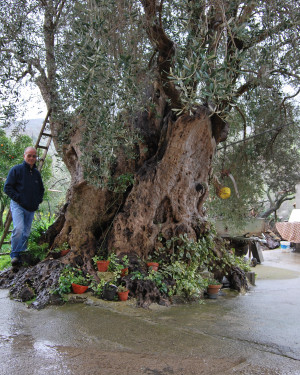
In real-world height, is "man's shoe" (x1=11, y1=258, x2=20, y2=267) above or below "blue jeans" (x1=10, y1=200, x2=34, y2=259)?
below

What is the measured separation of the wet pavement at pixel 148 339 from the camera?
2.71 meters

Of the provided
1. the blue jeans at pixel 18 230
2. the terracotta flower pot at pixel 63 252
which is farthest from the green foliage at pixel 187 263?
the blue jeans at pixel 18 230

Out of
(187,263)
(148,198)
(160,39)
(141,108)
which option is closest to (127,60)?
(141,108)

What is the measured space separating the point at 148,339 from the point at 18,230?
3320 mm

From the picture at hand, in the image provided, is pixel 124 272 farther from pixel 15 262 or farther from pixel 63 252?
pixel 15 262

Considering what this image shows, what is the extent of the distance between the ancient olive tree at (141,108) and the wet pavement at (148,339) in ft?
4.82

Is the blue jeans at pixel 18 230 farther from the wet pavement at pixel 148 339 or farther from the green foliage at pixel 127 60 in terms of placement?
the green foliage at pixel 127 60

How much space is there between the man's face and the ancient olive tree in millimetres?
645

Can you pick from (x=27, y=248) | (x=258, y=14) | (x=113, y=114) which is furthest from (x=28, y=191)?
(x=258, y=14)

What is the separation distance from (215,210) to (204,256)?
313 cm

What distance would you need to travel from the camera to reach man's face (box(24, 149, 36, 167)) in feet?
19.3

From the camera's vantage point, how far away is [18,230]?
5.68 meters

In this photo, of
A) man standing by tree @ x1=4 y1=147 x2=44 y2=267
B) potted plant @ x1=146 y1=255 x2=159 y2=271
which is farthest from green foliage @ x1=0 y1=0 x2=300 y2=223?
potted plant @ x1=146 y1=255 x2=159 y2=271

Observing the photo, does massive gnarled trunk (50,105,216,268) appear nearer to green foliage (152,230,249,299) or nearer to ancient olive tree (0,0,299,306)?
ancient olive tree (0,0,299,306)
